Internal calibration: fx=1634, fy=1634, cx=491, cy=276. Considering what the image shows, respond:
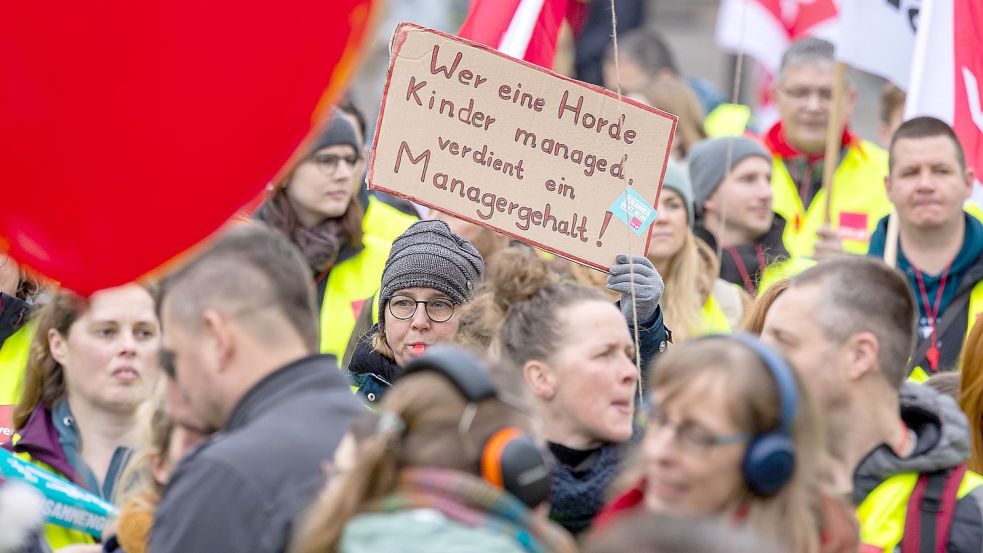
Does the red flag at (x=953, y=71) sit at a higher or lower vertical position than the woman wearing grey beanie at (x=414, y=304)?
higher

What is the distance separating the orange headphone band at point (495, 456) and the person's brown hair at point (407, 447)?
1 cm

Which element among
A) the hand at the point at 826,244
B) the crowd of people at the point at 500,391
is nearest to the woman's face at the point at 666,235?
the crowd of people at the point at 500,391

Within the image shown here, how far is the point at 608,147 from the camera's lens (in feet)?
15.7

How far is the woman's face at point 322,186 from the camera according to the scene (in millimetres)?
6395

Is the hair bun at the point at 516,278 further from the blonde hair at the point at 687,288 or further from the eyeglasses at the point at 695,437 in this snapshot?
the eyeglasses at the point at 695,437

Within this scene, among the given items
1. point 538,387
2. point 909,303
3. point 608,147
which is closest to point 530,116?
point 608,147

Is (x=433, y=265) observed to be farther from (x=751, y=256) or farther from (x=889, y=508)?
(x=751, y=256)

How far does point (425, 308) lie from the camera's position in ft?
16.6

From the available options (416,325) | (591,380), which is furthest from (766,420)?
(416,325)

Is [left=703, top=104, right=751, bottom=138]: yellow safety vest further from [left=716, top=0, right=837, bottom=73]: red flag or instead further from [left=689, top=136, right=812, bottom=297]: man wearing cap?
[left=689, top=136, right=812, bottom=297]: man wearing cap

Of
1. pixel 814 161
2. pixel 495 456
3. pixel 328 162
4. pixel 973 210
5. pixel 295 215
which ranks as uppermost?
pixel 814 161

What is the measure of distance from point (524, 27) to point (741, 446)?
10.1ft

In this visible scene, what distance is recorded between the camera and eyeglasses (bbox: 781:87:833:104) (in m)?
8.25

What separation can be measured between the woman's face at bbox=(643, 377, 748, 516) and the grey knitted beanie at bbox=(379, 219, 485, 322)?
217 centimetres
